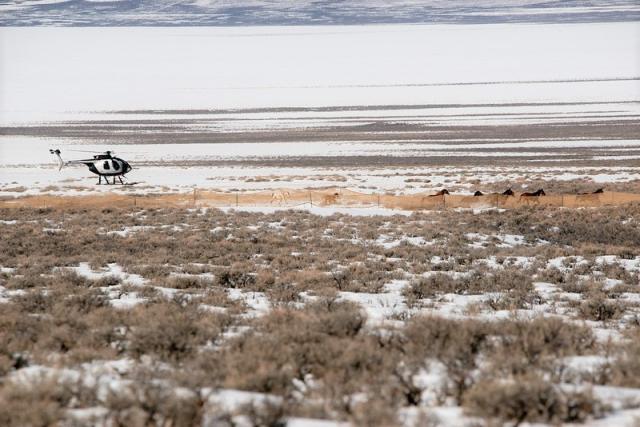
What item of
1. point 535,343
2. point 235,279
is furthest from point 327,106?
point 535,343

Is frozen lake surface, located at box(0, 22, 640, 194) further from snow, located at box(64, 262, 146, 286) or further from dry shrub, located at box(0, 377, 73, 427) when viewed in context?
dry shrub, located at box(0, 377, 73, 427)

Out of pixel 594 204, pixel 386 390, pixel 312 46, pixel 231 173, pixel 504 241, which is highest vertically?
pixel 386 390

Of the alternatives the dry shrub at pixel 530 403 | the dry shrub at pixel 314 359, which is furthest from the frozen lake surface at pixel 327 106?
the dry shrub at pixel 530 403

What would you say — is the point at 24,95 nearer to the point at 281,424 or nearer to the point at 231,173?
the point at 231,173

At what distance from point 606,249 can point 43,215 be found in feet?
52.2

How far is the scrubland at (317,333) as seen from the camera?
18.8 feet

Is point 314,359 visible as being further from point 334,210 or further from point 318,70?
point 318,70

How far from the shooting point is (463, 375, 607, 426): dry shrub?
5.58m

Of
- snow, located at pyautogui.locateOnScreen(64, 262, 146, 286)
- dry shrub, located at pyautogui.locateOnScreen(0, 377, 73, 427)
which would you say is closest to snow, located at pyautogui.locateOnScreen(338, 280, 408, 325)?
snow, located at pyautogui.locateOnScreen(64, 262, 146, 286)

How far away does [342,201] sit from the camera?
2881cm

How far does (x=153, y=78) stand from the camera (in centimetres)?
14325

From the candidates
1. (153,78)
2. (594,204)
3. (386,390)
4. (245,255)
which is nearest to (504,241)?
(245,255)

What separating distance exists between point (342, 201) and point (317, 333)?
2117 cm

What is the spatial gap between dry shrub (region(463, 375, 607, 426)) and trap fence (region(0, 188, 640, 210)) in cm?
2039
